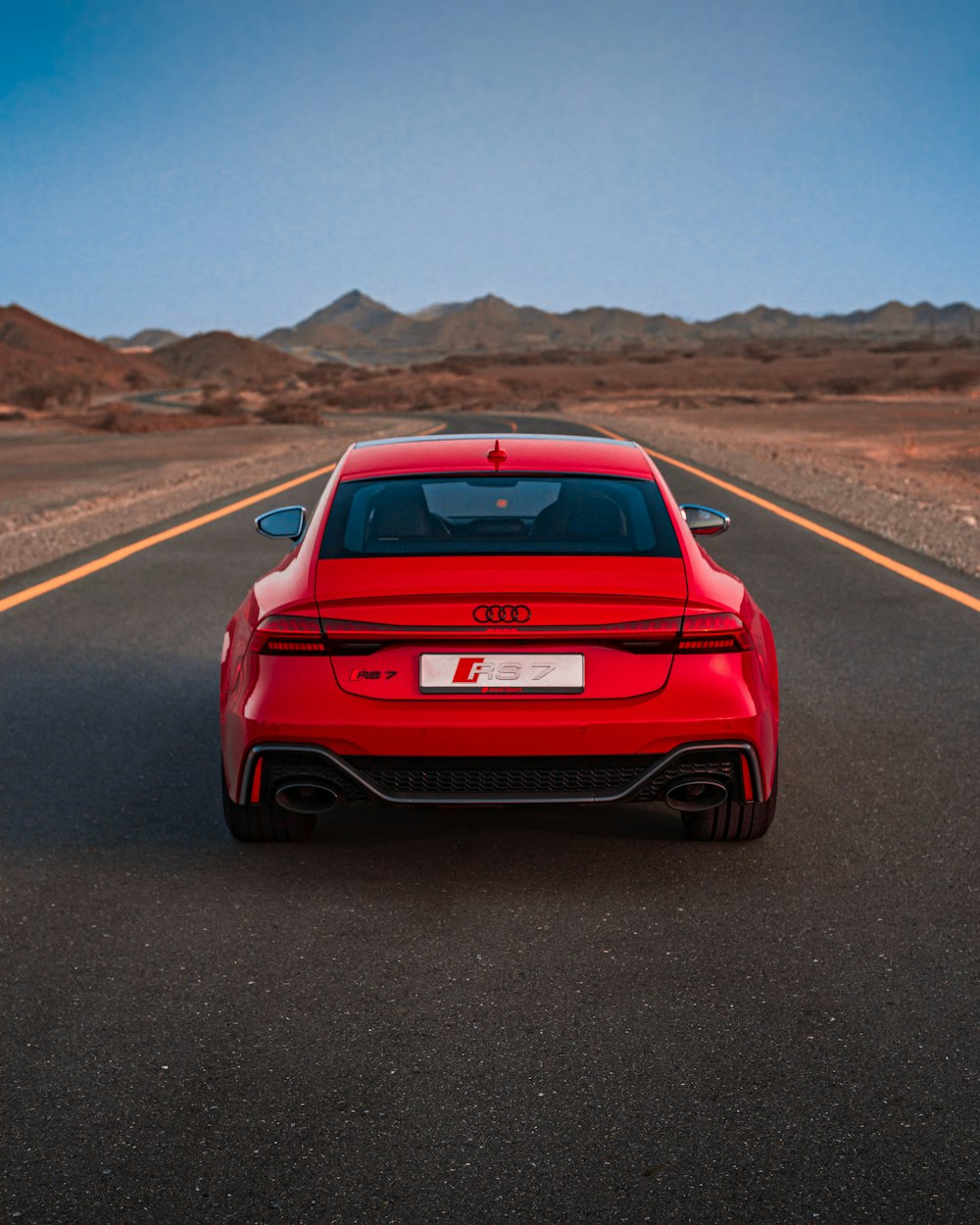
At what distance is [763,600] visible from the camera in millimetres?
10531

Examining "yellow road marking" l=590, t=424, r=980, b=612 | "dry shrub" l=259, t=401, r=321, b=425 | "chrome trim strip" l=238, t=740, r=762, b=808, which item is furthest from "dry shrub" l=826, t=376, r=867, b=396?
"chrome trim strip" l=238, t=740, r=762, b=808

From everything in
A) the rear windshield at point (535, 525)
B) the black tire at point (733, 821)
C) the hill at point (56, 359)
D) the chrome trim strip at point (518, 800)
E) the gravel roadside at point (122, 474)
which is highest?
the rear windshield at point (535, 525)

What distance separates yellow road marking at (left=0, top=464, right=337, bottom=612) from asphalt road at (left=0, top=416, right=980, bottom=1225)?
14.6 ft

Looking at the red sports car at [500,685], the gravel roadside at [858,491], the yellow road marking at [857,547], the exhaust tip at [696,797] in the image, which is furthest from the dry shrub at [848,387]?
the red sports car at [500,685]

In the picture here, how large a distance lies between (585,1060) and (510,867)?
1.45 metres

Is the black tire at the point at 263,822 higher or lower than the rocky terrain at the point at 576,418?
higher

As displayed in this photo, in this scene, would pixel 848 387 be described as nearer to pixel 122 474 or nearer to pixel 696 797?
pixel 122 474

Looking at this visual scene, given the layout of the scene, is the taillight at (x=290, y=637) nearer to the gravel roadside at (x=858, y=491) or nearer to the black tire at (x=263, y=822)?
the black tire at (x=263, y=822)

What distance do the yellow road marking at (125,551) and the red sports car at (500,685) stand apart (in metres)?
6.25

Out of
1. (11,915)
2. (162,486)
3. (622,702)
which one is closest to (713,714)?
(622,702)

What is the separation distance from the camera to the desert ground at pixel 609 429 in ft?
55.0

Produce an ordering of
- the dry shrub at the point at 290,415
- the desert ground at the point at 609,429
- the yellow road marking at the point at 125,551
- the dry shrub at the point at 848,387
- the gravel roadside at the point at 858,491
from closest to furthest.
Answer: the yellow road marking at the point at 125,551 → the gravel roadside at the point at 858,491 → the desert ground at the point at 609,429 → the dry shrub at the point at 290,415 → the dry shrub at the point at 848,387

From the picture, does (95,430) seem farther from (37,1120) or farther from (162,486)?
(37,1120)

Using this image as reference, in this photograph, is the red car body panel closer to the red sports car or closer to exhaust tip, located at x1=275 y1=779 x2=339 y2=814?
the red sports car
